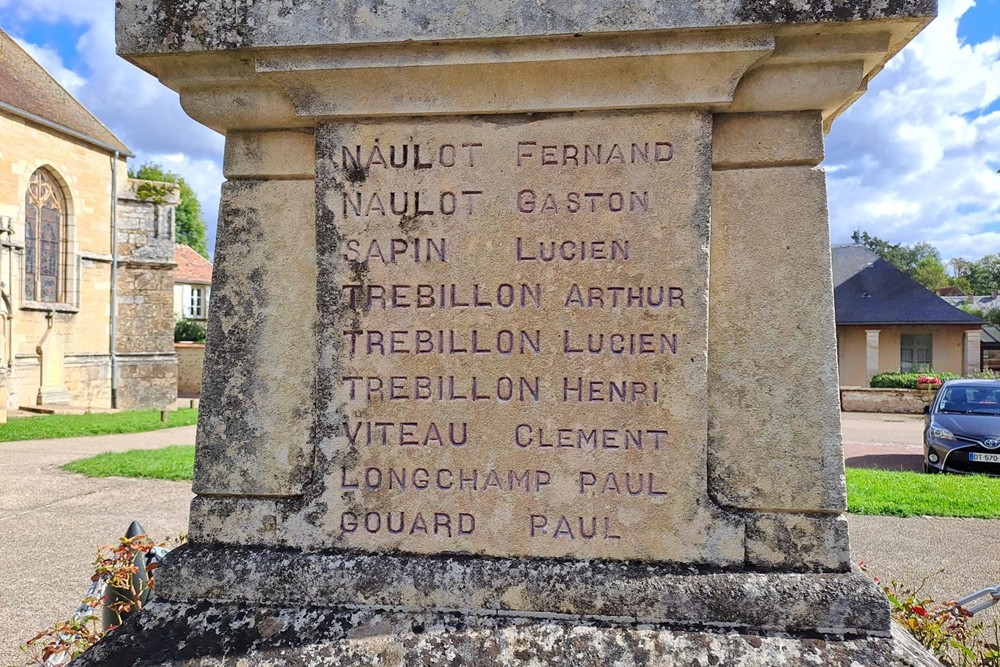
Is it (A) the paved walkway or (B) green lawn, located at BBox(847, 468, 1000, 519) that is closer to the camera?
(A) the paved walkway

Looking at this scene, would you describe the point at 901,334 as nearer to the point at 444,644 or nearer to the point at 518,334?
the point at 518,334

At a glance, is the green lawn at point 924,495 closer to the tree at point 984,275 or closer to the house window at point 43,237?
the house window at point 43,237

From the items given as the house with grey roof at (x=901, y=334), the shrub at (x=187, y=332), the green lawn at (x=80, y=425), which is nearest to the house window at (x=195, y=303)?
the shrub at (x=187, y=332)

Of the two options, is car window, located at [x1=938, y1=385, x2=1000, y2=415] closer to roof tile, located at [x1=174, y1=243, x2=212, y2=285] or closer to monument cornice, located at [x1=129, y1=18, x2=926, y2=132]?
monument cornice, located at [x1=129, y1=18, x2=926, y2=132]

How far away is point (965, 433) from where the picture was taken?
885cm

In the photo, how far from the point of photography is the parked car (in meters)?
8.71

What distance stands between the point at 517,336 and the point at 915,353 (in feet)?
98.9

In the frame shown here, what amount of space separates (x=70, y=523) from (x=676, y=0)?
6751 millimetres

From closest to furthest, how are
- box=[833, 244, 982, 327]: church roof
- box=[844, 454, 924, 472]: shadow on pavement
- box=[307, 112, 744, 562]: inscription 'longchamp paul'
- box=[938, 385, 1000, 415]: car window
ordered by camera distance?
box=[307, 112, 744, 562]: inscription 'longchamp paul' → box=[938, 385, 1000, 415]: car window → box=[844, 454, 924, 472]: shadow on pavement → box=[833, 244, 982, 327]: church roof

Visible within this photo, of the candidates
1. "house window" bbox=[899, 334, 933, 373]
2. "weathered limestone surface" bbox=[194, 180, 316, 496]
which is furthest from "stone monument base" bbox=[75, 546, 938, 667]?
"house window" bbox=[899, 334, 933, 373]

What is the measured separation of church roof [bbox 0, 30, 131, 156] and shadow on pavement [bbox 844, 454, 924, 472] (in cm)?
1975

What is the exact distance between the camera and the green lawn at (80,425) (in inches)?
496

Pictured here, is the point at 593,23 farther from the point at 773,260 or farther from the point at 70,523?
the point at 70,523

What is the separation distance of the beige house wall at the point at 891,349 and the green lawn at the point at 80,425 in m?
23.5
